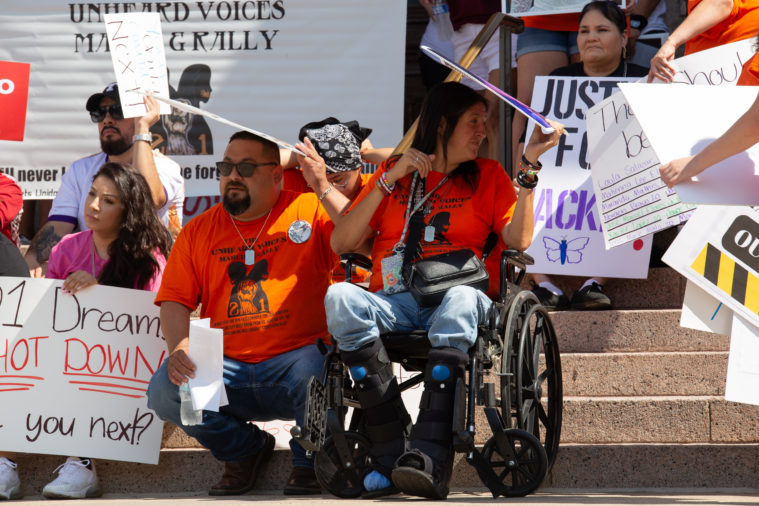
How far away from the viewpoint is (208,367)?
4391 millimetres

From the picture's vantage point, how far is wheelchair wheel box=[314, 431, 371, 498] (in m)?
4.00

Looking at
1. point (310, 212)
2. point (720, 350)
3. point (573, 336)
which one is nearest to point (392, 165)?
point (310, 212)

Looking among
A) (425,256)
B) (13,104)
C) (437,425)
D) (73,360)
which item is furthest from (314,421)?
(13,104)

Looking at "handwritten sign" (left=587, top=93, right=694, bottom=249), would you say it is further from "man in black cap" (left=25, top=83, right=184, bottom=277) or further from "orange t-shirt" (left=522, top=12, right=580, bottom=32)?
"man in black cap" (left=25, top=83, right=184, bottom=277)

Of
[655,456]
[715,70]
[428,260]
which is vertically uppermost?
[715,70]

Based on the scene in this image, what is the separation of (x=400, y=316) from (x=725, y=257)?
→ 3.89 ft

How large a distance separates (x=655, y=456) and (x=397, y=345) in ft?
3.49

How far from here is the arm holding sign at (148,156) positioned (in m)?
5.65

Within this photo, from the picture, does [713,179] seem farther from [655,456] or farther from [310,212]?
[310,212]

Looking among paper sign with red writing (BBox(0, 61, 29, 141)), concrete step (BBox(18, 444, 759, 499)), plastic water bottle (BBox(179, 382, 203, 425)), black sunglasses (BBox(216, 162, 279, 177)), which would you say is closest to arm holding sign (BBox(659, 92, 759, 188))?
concrete step (BBox(18, 444, 759, 499))

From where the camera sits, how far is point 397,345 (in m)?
4.16

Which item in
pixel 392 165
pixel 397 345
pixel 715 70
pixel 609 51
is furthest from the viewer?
pixel 609 51

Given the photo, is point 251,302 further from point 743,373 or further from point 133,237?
point 743,373

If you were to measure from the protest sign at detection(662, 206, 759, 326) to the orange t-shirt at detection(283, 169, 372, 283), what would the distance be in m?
1.38
